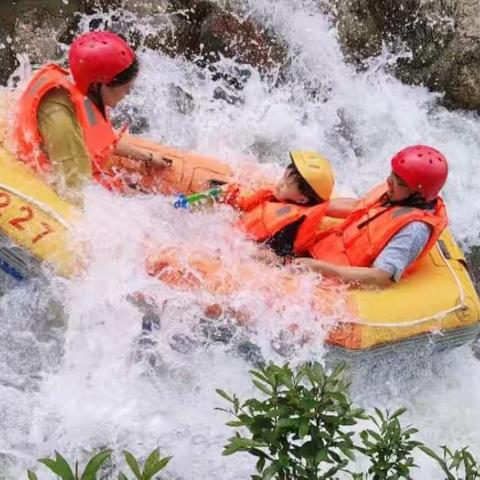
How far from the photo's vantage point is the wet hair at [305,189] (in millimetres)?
4262

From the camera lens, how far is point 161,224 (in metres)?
4.34

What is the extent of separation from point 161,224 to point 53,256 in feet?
2.06

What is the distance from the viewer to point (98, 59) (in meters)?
3.99

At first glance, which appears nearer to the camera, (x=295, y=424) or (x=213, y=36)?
(x=295, y=424)

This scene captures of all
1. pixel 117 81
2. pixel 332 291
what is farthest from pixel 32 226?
pixel 332 291

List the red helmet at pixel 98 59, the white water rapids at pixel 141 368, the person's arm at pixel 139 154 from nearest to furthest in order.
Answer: the white water rapids at pixel 141 368, the red helmet at pixel 98 59, the person's arm at pixel 139 154

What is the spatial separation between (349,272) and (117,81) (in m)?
1.63

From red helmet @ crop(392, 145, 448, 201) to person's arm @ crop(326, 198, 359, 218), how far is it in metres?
0.56

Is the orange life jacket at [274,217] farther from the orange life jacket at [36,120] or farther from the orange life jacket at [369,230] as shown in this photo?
the orange life jacket at [36,120]

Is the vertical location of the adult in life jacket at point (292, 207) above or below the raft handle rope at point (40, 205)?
above

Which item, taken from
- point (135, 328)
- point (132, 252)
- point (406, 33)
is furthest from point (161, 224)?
point (406, 33)

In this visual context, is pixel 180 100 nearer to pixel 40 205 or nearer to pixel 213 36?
pixel 213 36

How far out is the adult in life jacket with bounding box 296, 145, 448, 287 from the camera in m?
4.30

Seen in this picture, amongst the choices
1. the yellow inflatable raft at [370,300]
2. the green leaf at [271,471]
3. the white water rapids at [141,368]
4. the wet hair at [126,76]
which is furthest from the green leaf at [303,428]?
the wet hair at [126,76]
